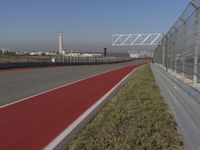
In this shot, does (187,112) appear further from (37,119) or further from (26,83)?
(26,83)

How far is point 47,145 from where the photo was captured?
766 cm

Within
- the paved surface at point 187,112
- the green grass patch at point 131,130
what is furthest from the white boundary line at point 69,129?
the paved surface at point 187,112

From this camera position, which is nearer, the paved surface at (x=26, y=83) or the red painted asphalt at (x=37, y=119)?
the red painted asphalt at (x=37, y=119)

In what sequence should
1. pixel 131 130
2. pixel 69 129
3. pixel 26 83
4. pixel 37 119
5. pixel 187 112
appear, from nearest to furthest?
1. pixel 187 112
2. pixel 131 130
3. pixel 69 129
4. pixel 37 119
5. pixel 26 83

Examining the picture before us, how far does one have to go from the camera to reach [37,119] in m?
10.5

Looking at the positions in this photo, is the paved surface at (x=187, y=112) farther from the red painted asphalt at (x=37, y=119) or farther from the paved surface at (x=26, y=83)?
the paved surface at (x=26, y=83)

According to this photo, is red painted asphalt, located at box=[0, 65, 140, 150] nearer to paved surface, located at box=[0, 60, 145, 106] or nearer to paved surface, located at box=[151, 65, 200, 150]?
paved surface, located at box=[0, 60, 145, 106]

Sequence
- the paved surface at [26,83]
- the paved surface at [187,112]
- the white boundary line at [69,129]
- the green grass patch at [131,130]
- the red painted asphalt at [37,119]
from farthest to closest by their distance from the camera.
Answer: the paved surface at [26,83], the red painted asphalt at [37,119], the white boundary line at [69,129], the green grass patch at [131,130], the paved surface at [187,112]

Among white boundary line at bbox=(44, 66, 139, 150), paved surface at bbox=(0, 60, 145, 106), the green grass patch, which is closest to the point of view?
the green grass patch

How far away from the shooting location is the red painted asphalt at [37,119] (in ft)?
26.1

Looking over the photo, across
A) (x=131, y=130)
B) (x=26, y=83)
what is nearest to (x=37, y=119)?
(x=131, y=130)

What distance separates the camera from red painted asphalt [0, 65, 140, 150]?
7.94 meters

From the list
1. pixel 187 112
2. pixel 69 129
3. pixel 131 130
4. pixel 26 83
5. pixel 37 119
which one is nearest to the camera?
pixel 187 112

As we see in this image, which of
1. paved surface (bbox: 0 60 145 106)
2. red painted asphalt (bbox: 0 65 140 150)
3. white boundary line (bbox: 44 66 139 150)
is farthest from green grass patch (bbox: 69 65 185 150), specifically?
paved surface (bbox: 0 60 145 106)
